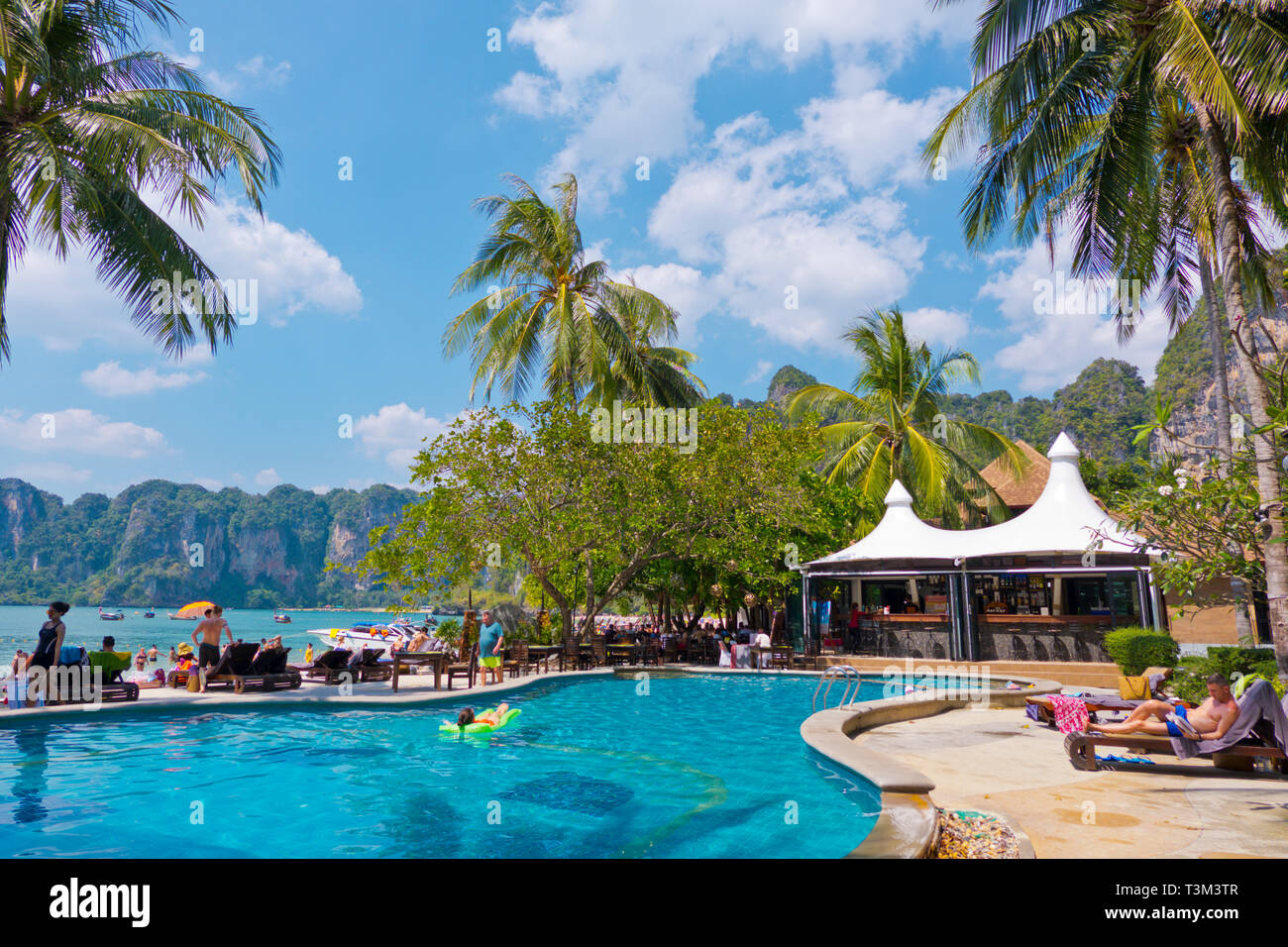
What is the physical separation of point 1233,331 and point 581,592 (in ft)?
65.4

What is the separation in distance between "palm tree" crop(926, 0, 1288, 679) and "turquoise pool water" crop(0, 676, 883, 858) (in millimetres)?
5784

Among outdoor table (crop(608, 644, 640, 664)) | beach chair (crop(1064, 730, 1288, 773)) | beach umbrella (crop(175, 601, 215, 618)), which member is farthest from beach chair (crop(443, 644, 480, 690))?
beach chair (crop(1064, 730, 1288, 773))

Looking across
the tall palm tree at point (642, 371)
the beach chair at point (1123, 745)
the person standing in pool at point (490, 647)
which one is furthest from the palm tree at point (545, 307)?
the beach chair at point (1123, 745)

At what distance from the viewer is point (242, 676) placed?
41.6ft

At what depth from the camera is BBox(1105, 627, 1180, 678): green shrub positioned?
43.1ft

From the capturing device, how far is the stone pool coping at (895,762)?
4.56 metres

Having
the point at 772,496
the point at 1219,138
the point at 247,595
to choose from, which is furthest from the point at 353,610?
the point at 1219,138

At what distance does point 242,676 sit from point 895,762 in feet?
35.9

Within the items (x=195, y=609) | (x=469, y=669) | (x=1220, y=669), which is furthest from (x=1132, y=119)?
(x=195, y=609)

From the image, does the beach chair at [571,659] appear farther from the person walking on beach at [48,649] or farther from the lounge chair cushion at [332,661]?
the person walking on beach at [48,649]

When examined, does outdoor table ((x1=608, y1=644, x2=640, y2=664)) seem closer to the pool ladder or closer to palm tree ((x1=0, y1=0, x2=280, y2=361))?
the pool ladder

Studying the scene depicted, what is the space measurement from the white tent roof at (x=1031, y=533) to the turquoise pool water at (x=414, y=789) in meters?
8.11
